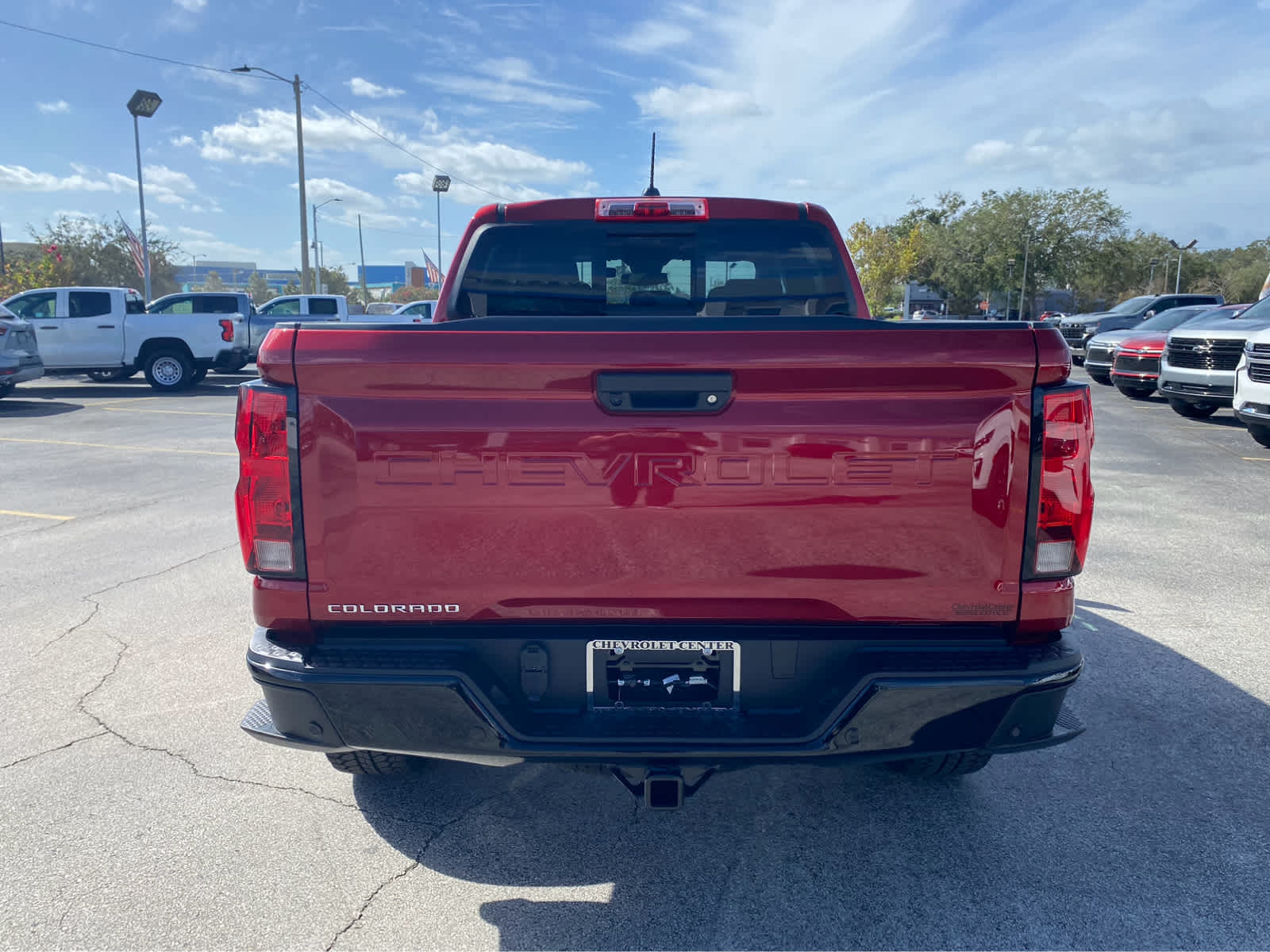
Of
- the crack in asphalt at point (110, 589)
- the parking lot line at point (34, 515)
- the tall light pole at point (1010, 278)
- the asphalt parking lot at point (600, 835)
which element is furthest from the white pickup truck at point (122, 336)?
the tall light pole at point (1010, 278)

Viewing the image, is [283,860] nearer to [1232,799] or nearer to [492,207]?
[492,207]

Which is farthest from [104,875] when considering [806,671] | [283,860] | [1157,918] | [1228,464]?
[1228,464]

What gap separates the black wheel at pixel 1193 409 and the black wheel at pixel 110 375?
20351 millimetres

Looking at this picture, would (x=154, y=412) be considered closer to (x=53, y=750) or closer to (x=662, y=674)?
(x=53, y=750)

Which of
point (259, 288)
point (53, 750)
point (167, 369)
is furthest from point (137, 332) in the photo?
point (259, 288)

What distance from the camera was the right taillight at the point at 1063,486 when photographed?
228 centimetres

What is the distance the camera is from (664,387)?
2277 millimetres

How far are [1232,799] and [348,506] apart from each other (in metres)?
3.17

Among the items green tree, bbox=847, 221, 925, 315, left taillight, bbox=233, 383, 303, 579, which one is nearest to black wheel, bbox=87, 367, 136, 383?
left taillight, bbox=233, 383, 303, 579

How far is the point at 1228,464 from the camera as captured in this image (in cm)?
1048

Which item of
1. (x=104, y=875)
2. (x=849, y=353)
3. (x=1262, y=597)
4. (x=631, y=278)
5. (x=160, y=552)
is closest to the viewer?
(x=849, y=353)

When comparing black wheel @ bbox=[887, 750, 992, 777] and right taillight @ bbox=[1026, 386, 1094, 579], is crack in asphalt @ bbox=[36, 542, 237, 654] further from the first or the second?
right taillight @ bbox=[1026, 386, 1094, 579]

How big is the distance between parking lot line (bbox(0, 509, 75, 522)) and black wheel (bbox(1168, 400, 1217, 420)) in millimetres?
15581

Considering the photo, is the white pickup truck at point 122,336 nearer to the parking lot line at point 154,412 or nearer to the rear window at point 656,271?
the parking lot line at point 154,412
